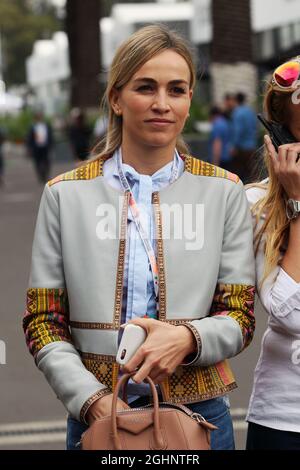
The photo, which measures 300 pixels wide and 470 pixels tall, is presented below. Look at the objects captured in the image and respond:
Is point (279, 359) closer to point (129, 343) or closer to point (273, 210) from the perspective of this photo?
point (273, 210)

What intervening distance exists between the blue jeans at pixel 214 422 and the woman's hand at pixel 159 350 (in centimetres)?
19

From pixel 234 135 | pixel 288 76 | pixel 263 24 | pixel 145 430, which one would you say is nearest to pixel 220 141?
pixel 234 135

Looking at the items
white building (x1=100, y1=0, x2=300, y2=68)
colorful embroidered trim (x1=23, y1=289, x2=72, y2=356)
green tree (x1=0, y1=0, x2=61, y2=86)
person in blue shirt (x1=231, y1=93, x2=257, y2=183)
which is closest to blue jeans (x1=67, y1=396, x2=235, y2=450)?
colorful embroidered trim (x1=23, y1=289, x2=72, y2=356)

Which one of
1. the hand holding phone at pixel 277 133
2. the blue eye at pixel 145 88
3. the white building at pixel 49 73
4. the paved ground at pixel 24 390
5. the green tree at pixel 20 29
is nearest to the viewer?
the blue eye at pixel 145 88

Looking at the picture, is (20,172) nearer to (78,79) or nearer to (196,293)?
(78,79)

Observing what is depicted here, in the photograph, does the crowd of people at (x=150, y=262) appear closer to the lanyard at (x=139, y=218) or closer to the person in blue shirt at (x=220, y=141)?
the lanyard at (x=139, y=218)

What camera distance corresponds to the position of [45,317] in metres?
2.99

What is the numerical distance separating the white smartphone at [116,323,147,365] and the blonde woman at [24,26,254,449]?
0.14 meters

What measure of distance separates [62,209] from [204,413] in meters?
0.63

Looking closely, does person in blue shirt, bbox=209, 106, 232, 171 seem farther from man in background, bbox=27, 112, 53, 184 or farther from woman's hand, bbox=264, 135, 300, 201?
woman's hand, bbox=264, 135, 300, 201

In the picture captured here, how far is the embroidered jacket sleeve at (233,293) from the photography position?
9.39ft

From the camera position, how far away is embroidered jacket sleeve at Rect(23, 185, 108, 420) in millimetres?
2920

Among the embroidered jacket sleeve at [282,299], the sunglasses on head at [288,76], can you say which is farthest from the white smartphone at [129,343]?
the sunglasses on head at [288,76]

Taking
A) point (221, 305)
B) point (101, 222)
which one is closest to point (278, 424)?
point (221, 305)
